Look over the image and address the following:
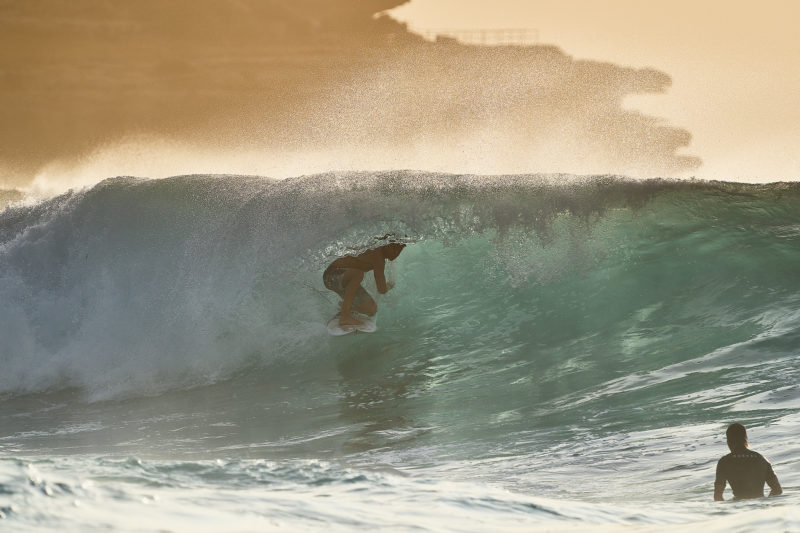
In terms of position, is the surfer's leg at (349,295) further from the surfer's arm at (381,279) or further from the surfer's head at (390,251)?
the surfer's head at (390,251)

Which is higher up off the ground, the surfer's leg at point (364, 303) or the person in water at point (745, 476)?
the surfer's leg at point (364, 303)

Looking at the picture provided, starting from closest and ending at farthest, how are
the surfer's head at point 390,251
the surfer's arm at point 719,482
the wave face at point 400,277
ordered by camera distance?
the surfer's arm at point 719,482, the surfer's head at point 390,251, the wave face at point 400,277

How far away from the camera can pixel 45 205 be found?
1125 centimetres

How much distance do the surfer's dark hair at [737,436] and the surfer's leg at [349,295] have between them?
3879 mm

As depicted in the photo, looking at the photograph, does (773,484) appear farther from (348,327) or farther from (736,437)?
(348,327)

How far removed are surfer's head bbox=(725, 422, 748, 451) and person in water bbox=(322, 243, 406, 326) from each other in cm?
377

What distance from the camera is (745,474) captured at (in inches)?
159

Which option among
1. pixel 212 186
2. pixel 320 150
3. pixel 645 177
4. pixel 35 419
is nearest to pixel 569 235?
pixel 645 177

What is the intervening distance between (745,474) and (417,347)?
4880 millimetres

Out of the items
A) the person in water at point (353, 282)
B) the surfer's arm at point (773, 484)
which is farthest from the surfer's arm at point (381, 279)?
the surfer's arm at point (773, 484)

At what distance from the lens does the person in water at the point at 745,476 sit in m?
3.95

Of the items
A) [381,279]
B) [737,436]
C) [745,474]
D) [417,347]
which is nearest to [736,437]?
[737,436]

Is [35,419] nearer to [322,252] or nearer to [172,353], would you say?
[172,353]

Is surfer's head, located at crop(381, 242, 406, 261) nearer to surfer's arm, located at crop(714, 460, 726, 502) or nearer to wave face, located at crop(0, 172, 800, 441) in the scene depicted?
wave face, located at crop(0, 172, 800, 441)
